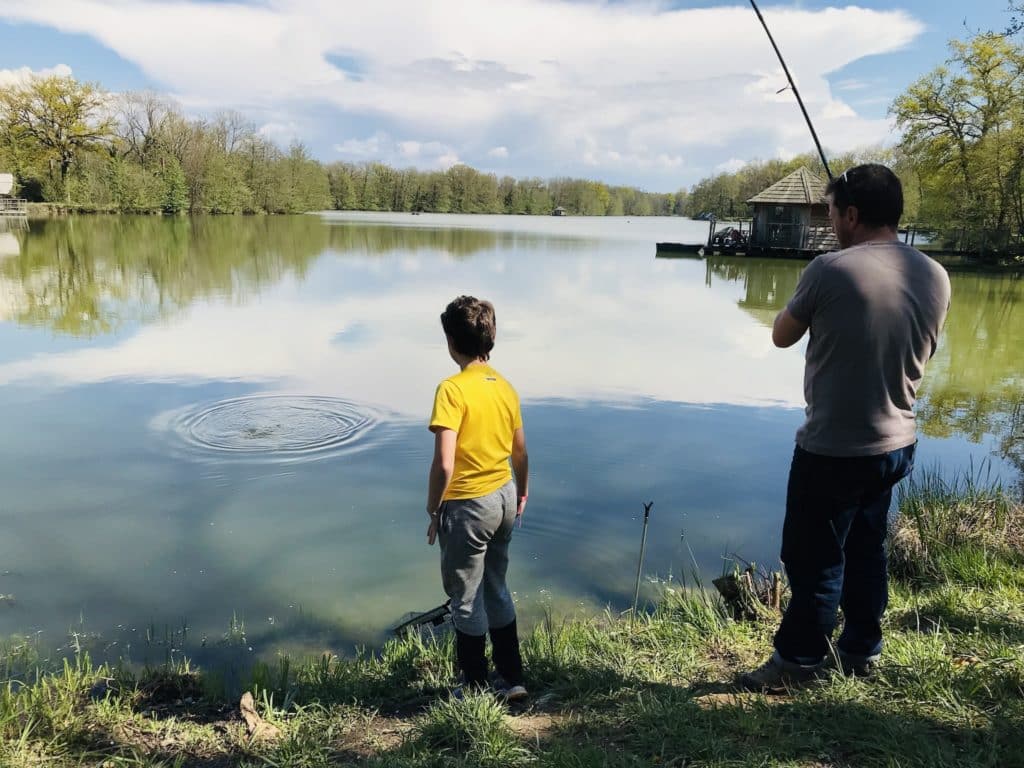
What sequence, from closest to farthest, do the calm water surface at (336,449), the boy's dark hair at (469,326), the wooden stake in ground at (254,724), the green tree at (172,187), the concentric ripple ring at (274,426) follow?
the wooden stake in ground at (254,724), the boy's dark hair at (469,326), the calm water surface at (336,449), the concentric ripple ring at (274,426), the green tree at (172,187)

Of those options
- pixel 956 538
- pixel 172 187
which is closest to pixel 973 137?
pixel 956 538

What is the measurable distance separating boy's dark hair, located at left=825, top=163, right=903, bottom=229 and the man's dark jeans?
32.4 inches

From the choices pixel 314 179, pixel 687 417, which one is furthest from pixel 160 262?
pixel 314 179

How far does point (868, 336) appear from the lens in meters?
2.43

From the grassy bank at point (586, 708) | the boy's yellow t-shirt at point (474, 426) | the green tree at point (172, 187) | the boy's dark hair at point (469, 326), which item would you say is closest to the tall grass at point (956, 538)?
the grassy bank at point (586, 708)

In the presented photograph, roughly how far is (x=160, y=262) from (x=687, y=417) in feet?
67.1

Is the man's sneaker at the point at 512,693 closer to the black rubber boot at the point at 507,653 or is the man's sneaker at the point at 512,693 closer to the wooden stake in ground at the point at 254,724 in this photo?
the black rubber boot at the point at 507,653

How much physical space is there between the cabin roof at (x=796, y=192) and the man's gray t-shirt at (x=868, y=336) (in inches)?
1383

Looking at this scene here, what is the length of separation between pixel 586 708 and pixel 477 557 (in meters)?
0.69

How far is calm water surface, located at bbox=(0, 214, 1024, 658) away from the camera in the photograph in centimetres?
430

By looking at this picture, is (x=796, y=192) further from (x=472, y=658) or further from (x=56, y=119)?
(x=56, y=119)

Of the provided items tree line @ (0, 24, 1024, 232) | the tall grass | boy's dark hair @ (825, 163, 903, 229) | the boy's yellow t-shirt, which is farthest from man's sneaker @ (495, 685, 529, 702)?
tree line @ (0, 24, 1024, 232)

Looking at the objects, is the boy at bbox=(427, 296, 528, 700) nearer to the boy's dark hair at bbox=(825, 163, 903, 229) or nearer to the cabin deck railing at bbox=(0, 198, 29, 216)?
the boy's dark hair at bbox=(825, 163, 903, 229)

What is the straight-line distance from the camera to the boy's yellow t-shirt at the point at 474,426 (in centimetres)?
258
